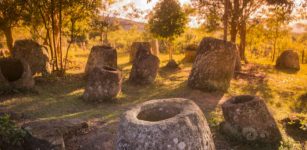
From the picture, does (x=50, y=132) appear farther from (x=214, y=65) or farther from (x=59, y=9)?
(x=59, y=9)

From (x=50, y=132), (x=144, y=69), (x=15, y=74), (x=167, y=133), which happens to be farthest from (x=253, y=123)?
(x=15, y=74)

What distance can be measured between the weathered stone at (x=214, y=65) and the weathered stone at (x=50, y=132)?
6.52 meters

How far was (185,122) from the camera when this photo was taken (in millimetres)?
5500

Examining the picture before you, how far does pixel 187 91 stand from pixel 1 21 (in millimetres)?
10430

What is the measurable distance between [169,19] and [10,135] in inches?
625

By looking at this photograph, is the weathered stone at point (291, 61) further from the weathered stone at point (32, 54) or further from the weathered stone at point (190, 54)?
the weathered stone at point (32, 54)

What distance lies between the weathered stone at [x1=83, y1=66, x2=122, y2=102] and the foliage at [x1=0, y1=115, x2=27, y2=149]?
4.68 metres

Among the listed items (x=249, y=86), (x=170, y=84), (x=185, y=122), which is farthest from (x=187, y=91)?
(x=185, y=122)

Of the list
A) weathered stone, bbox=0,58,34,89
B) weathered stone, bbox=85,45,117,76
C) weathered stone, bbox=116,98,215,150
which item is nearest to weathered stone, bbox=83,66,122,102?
weathered stone, bbox=0,58,34,89

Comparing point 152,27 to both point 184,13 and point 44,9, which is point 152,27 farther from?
point 44,9

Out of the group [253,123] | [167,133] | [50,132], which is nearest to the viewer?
[167,133]

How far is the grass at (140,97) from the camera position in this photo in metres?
10.9

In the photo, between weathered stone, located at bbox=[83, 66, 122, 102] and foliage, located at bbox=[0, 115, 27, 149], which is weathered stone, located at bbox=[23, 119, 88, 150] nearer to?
foliage, located at bbox=[0, 115, 27, 149]

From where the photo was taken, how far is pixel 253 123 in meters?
8.34
